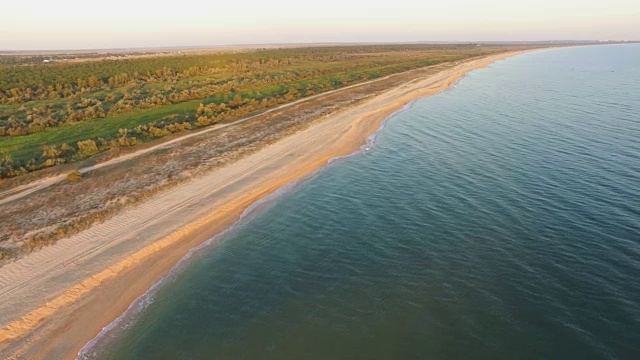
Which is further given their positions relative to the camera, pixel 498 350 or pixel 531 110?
pixel 531 110

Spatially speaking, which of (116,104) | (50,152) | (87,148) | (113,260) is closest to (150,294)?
(113,260)

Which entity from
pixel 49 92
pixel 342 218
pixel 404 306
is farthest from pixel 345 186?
pixel 49 92

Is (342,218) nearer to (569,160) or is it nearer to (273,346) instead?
(273,346)

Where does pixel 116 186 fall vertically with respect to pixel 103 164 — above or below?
below

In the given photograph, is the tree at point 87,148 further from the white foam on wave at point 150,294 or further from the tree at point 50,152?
the white foam on wave at point 150,294

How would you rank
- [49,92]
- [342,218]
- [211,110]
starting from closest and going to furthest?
[342,218] < [211,110] < [49,92]

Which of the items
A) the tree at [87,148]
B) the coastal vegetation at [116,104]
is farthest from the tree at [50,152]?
the tree at [87,148]

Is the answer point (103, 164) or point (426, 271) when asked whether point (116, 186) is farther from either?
point (426, 271)
